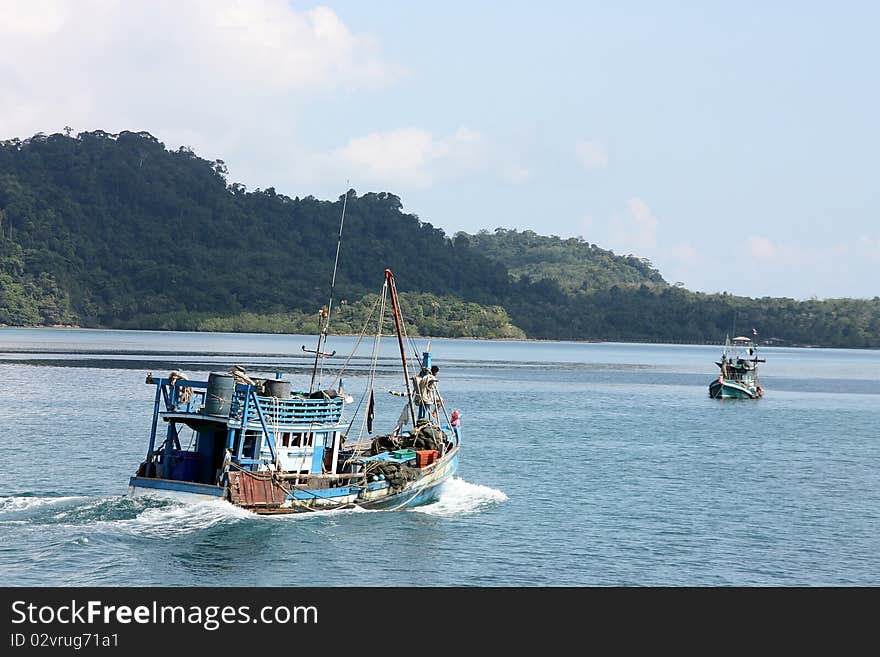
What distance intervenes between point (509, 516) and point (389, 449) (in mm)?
6384

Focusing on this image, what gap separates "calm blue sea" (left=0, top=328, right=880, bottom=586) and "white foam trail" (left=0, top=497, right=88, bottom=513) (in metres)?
0.16

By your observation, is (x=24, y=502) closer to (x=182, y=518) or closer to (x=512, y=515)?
(x=182, y=518)

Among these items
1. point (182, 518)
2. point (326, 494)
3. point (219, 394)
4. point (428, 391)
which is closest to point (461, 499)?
point (428, 391)

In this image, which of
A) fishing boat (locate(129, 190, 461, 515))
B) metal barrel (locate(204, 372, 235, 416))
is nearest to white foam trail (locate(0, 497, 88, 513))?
fishing boat (locate(129, 190, 461, 515))

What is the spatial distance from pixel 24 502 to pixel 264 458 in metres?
9.54

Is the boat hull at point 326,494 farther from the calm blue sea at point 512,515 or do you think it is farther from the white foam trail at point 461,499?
the white foam trail at point 461,499

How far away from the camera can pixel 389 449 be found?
5053cm

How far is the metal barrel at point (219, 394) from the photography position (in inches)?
1635

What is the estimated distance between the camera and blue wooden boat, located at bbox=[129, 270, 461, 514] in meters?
41.3

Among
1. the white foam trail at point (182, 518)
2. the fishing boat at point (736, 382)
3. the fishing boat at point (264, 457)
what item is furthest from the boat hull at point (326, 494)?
the fishing boat at point (736, 382)

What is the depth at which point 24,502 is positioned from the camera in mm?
44406
